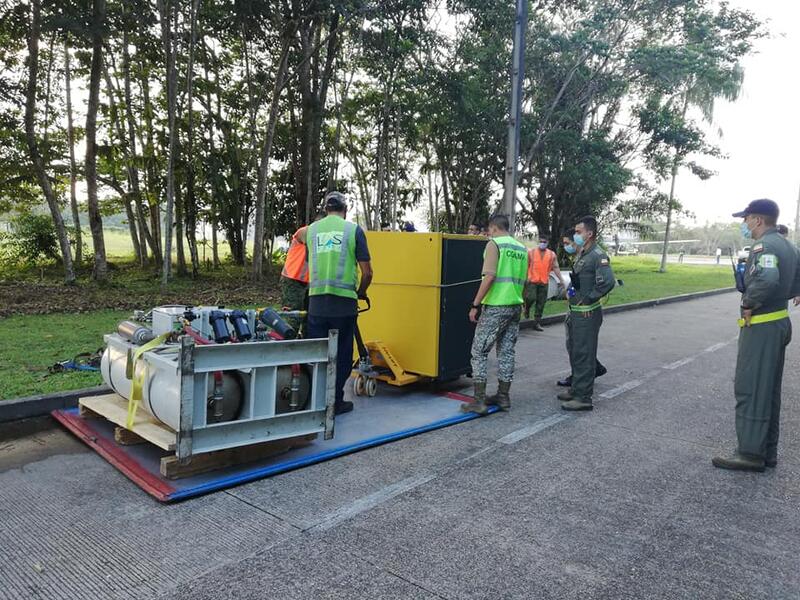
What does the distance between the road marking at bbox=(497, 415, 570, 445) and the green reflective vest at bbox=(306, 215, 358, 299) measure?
1.76m

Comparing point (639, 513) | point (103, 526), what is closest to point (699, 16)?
point (639, 513)

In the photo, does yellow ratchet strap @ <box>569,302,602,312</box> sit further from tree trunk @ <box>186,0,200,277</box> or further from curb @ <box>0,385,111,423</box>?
tree trunk @ <box>186,0,200,277</box>

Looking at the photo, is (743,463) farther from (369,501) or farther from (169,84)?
(169,84)

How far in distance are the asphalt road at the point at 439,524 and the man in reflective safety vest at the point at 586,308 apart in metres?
0.67

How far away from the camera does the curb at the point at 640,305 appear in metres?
11.5

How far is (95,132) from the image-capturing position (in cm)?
1360

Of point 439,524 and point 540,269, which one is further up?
point 540,269

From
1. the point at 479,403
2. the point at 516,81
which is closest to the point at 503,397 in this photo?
the point at 479,403

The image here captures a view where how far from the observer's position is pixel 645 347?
31.2 ft

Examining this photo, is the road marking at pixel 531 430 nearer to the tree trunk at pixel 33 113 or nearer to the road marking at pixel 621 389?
the road marking at pixel 621 389

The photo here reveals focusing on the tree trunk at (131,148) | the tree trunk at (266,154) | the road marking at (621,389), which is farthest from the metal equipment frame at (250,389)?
the tree trunk at (131,148)

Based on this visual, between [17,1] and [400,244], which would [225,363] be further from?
[17,1]

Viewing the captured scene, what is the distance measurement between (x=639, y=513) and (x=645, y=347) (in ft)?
21.8

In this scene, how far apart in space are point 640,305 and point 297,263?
12182 mm
